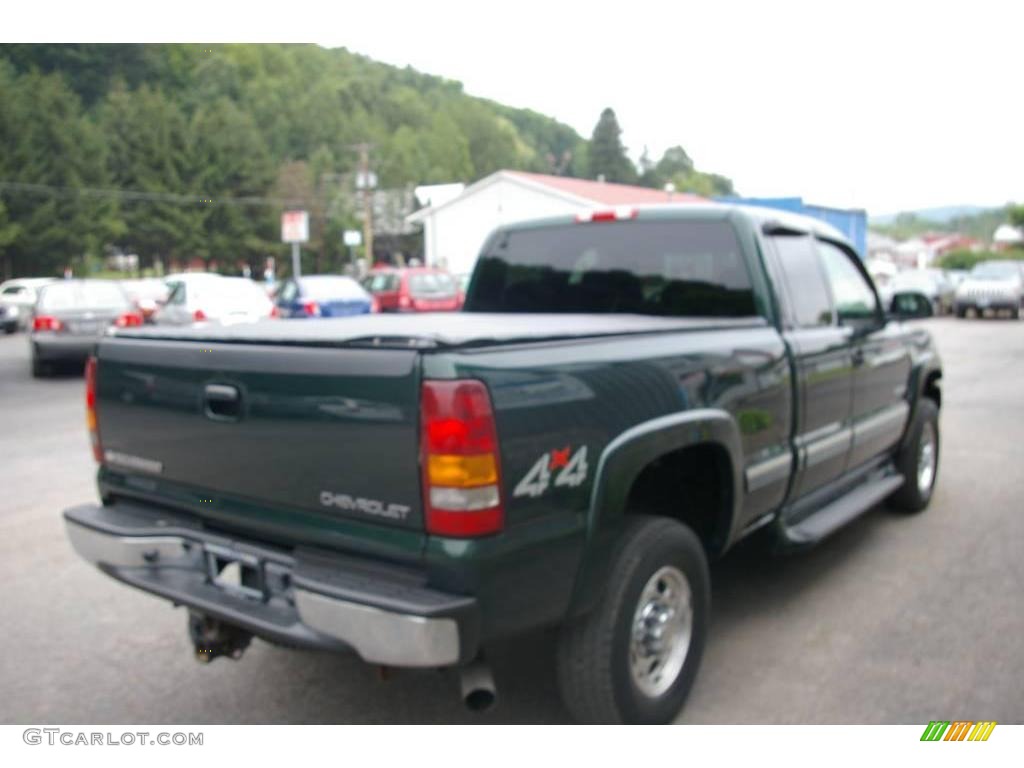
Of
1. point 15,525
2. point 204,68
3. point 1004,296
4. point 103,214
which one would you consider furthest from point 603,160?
point 15,525

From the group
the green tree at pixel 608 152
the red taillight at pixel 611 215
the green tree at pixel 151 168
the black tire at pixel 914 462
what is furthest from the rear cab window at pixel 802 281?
the green tree at pixel 608 152

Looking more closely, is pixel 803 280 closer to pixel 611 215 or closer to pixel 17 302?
pixel 611 215

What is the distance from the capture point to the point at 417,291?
20484mm

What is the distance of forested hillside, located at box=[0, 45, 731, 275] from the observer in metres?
43.4

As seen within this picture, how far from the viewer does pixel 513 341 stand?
2.72 metres

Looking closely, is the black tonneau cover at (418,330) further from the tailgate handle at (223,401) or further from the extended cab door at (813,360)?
the extended cab door at (813,360)

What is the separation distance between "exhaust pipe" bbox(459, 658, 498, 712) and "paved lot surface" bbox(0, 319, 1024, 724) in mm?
648

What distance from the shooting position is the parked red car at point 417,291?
20.3 metres

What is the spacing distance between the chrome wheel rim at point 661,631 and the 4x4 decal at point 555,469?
553 millimetres

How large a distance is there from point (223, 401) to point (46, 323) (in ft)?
39.3

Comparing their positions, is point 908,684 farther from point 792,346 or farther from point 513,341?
point 513,341

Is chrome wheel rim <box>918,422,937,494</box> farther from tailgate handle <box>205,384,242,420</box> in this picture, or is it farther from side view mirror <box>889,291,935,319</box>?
tailgate handle <box>205,384,242,420</box>

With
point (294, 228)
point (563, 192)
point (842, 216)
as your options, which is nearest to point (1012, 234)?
point (842, 216)

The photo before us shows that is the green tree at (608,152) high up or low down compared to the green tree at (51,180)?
up
